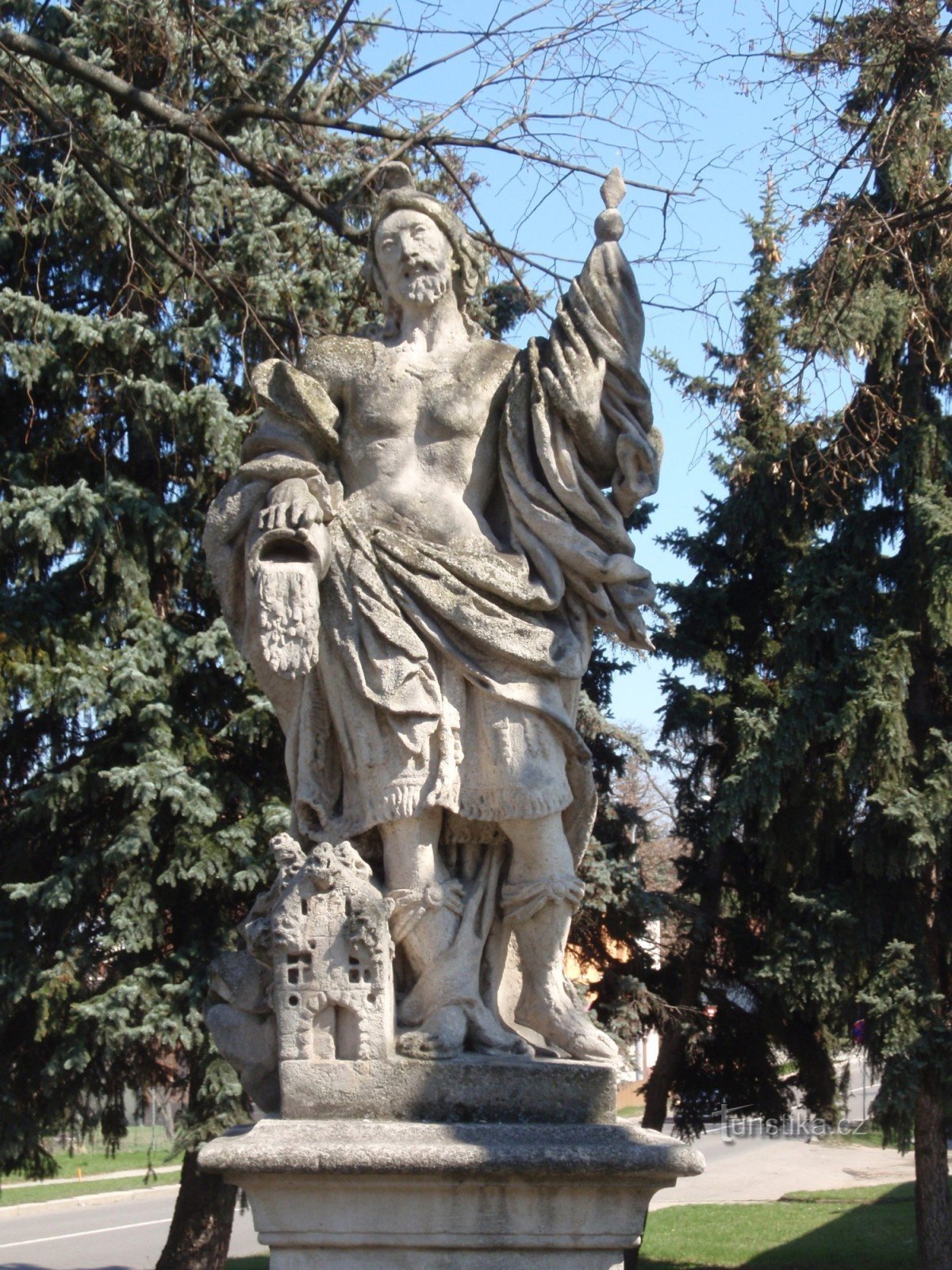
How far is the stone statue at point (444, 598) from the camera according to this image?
175 inches

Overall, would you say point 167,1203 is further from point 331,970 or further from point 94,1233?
point 331,970

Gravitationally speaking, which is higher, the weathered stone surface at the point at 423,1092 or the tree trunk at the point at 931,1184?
the weathered stone surface at the point at 423,1092

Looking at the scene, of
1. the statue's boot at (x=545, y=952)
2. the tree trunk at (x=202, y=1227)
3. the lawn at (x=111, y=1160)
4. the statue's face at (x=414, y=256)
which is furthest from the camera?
the lawn at (x=111, y=1160)

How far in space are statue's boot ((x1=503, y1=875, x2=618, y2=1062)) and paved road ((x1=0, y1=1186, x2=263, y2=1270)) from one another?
9.22 m

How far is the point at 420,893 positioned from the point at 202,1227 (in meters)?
8.53

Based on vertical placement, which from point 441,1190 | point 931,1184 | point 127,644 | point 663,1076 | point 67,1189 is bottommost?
point 67,1189

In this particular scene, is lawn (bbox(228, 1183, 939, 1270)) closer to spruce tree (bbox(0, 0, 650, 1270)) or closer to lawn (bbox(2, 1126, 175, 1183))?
spruce tree (bbox(0, 0, 650, 1270))

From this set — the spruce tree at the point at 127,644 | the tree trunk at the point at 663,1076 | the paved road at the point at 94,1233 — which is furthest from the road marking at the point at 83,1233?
the tree trunk at the point at 663,1076

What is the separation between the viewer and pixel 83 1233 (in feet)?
54.7

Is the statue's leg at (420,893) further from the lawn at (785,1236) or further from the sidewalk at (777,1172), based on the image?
the sidewalk at (777,1172)

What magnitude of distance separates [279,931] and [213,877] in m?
7.61

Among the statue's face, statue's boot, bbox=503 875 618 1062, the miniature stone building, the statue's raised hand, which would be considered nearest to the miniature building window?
the miniature stone building

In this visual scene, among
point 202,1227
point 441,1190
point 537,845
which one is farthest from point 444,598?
point 202,1227

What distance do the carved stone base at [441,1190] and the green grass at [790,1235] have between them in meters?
11.1
